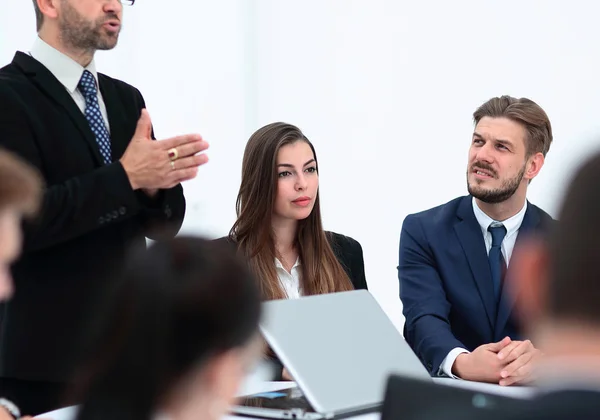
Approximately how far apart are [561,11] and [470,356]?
2.65 metres

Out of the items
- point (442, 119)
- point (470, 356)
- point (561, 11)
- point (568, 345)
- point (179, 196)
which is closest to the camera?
point (568, 345)

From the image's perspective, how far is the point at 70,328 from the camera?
2275 millimetres

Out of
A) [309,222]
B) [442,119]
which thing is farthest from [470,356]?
[442,119]

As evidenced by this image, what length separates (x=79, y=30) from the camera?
2428mm

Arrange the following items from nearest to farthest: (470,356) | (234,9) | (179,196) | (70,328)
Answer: (70,328) → (179,196) → (470,356) → (234,9)

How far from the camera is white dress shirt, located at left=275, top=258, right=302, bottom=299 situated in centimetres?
319

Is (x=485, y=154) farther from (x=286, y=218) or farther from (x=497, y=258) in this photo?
(x=286, y=218)

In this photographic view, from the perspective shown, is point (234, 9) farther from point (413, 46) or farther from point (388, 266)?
point (388, 266)

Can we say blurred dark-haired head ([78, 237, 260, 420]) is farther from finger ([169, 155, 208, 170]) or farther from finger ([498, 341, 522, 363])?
finger ([498, 341, 522, 363])

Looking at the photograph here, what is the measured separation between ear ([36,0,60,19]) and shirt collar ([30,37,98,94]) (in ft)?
0.26

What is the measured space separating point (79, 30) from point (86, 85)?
0.16m

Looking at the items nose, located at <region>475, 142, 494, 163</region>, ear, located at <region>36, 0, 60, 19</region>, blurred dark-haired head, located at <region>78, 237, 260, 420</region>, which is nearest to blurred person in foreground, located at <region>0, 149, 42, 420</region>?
blurred dark-haired head, located at <region>78, 237, 260, 420</region>

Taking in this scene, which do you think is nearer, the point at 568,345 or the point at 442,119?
the point at 568,345

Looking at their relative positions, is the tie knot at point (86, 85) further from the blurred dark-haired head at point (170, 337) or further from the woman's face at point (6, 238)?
the blurred dark-haired head at point (170, 337)
